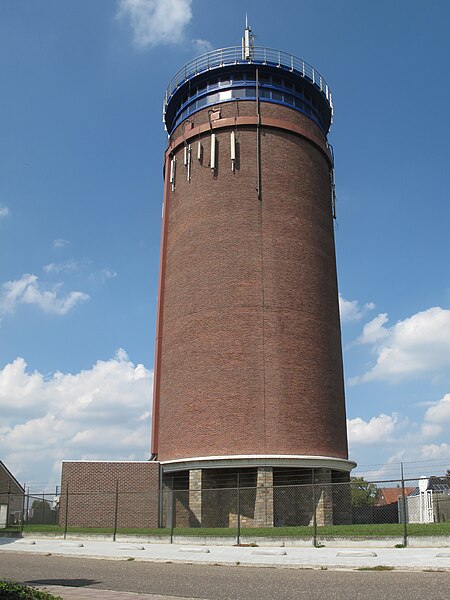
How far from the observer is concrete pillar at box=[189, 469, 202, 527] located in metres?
30.1

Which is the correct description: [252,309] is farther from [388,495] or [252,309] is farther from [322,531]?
[388,495]

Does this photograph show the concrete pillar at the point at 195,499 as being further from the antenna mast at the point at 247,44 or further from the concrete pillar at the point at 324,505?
the antenna mast at the point at 247,44

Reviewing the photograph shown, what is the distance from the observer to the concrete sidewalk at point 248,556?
14.6m

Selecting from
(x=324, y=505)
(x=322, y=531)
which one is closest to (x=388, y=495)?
(x=324, y=505)

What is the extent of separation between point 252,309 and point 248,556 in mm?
15346

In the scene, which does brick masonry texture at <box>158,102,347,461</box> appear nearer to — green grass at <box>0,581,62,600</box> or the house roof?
green grass at <box>0,581,62,600</box>

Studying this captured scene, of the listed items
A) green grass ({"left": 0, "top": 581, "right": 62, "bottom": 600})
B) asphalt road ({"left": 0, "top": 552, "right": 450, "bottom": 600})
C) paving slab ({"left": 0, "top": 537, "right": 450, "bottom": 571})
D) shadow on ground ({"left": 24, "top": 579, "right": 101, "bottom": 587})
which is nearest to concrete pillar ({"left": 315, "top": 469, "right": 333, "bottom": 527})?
paving slab ({"left": 0, "top": 537, "right": 450, "bottom": 571})

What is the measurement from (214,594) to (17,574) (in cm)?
624

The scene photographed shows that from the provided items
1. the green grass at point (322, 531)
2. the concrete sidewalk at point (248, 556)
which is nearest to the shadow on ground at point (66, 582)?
the concrete sidewalk at point (248, 556)

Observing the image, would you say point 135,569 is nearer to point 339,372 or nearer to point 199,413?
point 199,413

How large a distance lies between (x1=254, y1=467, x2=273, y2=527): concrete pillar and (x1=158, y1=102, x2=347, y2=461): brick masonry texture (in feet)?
3.51

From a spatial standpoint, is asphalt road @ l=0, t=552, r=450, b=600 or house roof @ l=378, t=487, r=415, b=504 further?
house roof @ l=378, t=487, r=415, b=504

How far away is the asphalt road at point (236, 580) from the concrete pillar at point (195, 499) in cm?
1228

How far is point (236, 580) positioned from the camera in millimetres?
13844
